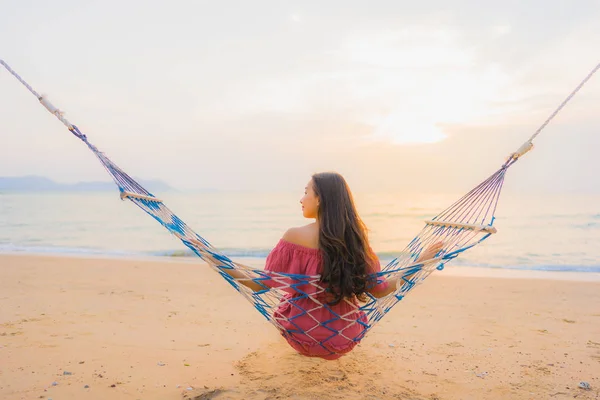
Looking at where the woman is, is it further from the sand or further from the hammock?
the sand

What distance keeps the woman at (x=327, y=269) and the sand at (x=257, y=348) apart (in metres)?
0.31

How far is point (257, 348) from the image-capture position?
2949mm

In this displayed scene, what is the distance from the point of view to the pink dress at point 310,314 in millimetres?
2053

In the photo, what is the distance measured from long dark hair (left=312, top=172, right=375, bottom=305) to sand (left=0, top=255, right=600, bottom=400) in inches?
23.3

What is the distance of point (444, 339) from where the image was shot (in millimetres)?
3279

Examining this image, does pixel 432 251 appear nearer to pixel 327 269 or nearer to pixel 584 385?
pixel 327 269

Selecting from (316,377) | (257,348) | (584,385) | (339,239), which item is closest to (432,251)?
(339,239)

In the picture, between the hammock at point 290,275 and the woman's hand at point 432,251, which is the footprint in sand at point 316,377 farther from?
the woman's hand at point 432,251

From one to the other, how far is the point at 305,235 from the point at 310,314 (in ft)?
1.19

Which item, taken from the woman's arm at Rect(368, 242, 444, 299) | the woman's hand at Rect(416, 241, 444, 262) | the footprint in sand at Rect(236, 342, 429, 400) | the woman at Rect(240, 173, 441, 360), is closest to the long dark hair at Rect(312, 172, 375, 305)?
the woman at Rect(240, 173, 441, 360)

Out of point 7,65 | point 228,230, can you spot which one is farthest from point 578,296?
point 228,230

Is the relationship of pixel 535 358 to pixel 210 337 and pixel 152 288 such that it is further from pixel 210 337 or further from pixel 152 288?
pixel 152 288

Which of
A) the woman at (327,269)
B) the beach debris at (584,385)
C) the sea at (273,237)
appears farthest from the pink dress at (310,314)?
the sea at (273,237)

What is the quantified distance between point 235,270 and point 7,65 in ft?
5.23
